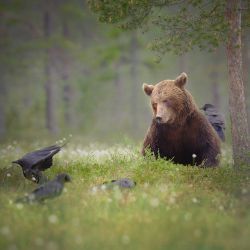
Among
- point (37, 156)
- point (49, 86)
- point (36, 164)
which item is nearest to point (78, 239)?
point (36, 164)

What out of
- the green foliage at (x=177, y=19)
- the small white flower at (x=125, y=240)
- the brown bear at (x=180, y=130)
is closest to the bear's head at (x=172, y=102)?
the brown bear at (x=180, y=130)

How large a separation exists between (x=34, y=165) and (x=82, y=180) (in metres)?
0.93

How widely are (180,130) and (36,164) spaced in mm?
2849

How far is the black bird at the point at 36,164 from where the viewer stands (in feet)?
25.9

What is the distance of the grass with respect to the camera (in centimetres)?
466

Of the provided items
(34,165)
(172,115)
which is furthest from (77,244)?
(172,115)

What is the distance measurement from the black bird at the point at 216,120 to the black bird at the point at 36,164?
4563 millimetres

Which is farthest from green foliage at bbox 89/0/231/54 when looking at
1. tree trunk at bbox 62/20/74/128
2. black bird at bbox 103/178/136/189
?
tree trunk at bbox 62/20/74/128

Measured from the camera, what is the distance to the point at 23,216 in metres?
5.57

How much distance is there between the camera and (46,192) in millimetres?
6301

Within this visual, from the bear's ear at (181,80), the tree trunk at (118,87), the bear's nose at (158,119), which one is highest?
the bear's ear at (181,80)

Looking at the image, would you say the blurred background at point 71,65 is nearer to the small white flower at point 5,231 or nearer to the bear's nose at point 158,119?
the bear's nose at point 158,119

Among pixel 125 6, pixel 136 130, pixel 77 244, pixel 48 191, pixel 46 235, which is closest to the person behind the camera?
pixel 77 244

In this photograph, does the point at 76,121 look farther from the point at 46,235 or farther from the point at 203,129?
the point at 46,235
